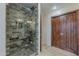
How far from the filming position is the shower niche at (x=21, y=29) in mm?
1367

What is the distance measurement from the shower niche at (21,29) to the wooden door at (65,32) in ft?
1.07

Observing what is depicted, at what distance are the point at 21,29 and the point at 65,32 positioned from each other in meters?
0.73

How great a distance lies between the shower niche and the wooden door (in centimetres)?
33

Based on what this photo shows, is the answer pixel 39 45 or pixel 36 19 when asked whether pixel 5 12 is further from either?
pixel 39 45

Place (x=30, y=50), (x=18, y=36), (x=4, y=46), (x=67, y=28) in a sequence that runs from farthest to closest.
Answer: (x=67, y=28), (x=30, y=50), (x=18, y=36), (x=4, y=46)

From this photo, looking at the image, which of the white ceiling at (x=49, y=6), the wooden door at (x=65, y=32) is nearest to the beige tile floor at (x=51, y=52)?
the wooden door at (x=65, y=32)

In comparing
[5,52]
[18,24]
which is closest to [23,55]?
[5,52]

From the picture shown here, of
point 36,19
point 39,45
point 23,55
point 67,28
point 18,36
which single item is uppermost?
point 36,19

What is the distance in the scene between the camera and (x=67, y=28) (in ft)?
5.70

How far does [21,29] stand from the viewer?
4.83ft

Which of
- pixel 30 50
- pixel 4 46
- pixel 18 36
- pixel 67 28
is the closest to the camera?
pixel 4 46

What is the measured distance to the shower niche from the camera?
1367 mm

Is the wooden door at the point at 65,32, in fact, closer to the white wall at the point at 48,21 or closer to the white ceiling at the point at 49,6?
the white wall at the point at 48,21

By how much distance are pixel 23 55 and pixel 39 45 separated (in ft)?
0.99
